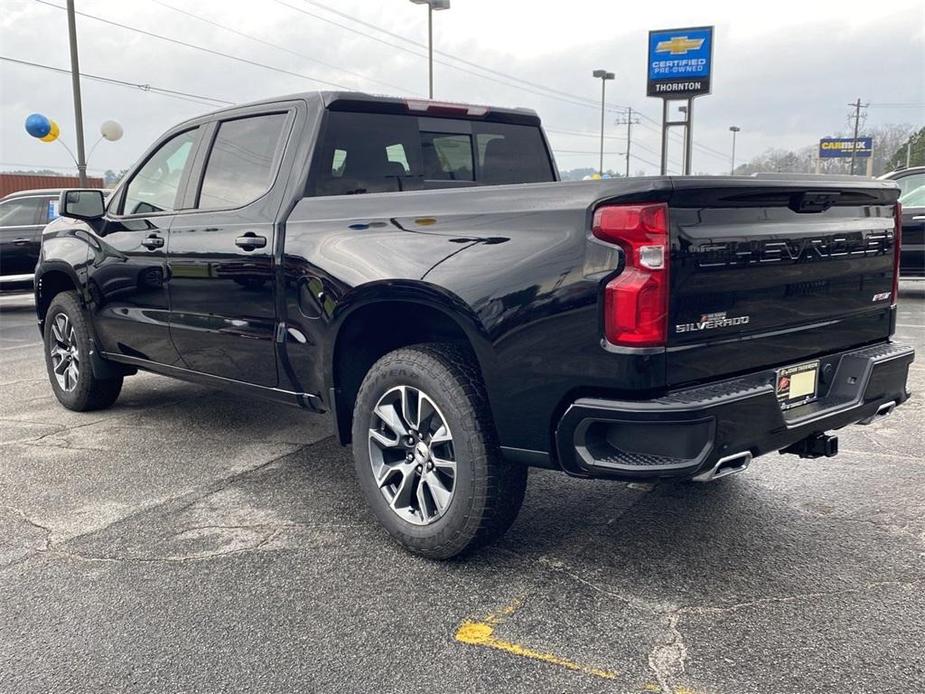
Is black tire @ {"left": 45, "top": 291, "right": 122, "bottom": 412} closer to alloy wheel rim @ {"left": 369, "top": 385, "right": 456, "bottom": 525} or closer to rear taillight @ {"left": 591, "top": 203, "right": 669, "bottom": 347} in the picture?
alloy wheel rim @ {"left": 369, "top": 385, "right": 456, "bottom": 525}

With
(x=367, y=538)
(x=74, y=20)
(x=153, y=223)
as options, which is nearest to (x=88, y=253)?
(x=153, y=223)

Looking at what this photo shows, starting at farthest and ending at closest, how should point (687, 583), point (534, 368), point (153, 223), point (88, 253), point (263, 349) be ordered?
point (88, 253), point (153, 223), point (263, 349), point (687, 583), point (534, 368)

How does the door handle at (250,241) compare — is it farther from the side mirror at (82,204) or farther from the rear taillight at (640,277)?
the rear taillight at (640,277)

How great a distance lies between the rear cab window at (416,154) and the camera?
3.99 meters

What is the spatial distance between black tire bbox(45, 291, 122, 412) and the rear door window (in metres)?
1.67

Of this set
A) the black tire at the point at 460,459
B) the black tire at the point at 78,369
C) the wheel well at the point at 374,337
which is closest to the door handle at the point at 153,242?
the black tire at the point at 78,369

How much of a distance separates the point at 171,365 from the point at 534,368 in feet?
9.18

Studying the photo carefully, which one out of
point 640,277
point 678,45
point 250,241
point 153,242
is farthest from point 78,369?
point 678,45

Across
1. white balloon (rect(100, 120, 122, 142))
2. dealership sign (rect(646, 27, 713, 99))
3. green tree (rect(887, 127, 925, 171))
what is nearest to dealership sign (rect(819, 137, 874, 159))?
green tree (rect(887, 127, 925, 171))

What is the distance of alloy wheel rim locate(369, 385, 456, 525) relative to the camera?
3.22 meters

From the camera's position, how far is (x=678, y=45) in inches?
1048

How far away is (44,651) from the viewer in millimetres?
2650

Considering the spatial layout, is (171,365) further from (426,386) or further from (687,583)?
(687,583)

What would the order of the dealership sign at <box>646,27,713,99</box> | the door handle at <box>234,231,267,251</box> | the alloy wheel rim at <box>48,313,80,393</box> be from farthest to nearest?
the dealership sign at <box>646,27,713,99</box> < the alloy wheel rim at <box>48,313,80,393</box> < the door handle at <box>234,231,267,251</box>
